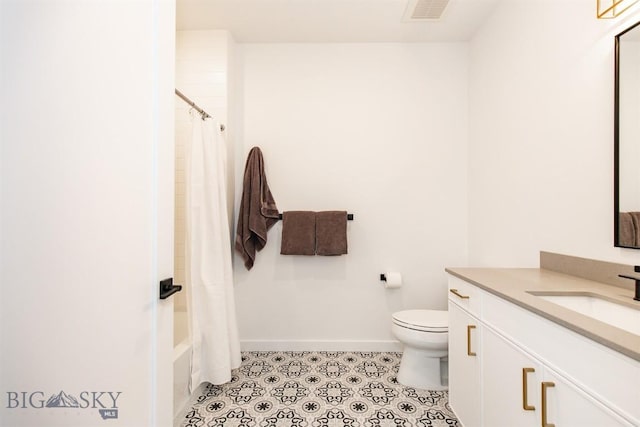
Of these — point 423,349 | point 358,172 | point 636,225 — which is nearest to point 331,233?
point 358,172

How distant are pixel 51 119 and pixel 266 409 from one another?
5.40 ft

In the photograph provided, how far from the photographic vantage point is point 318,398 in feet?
5.67

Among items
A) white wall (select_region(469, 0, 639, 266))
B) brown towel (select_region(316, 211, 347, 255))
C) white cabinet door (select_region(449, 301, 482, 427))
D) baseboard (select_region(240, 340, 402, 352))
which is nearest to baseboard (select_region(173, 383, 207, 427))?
baseboard (select_region(240, 340, 402, 352))

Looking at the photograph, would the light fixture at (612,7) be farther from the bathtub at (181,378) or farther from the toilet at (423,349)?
the bathtub at (181,378)

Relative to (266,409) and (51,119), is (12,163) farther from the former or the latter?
(266,409)

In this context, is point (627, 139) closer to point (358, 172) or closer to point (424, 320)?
point (424, 320)

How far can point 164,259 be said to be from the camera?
100cm

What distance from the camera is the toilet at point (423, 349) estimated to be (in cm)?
173

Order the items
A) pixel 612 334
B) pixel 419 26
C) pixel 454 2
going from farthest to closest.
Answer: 1. pixel 419 26
2. pixel 454 2
3. pixel 612 334

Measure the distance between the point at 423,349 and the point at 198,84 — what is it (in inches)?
94.7

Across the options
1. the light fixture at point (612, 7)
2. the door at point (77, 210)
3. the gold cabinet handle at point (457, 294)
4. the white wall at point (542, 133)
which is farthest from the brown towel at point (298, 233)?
the light fixture at point (612, 7)

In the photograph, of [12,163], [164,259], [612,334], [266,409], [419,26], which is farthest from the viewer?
[419,26]

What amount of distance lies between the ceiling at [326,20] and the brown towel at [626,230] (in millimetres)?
1593

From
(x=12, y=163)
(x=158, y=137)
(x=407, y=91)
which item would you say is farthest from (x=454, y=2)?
(x=12, y=163)
